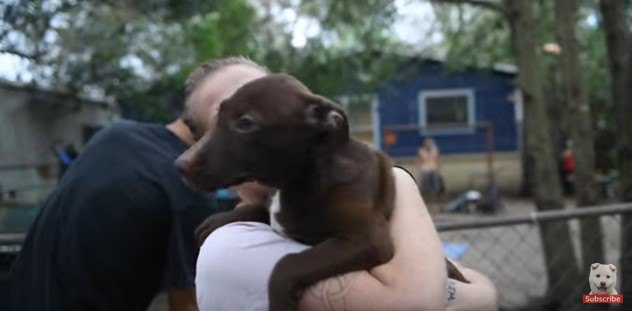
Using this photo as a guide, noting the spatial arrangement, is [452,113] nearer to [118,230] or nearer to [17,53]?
[17,53]

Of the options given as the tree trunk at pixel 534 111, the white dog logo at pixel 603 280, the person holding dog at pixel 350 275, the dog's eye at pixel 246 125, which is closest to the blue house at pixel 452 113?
the tree trunk at pixel 534 111

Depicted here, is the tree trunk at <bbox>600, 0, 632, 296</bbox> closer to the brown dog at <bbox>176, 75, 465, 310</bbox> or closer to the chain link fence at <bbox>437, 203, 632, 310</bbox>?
the chain link fence at <bbox>437, 203, 632, 310</bbox>

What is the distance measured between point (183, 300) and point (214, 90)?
0.77m

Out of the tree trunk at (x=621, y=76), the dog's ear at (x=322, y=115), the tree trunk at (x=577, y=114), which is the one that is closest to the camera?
the dog's ear at (x=322, y=115)

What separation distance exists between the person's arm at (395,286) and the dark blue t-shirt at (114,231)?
1.02 m

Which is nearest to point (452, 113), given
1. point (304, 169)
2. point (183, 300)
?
point (183, 300)

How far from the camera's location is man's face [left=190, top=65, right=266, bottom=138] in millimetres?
2150

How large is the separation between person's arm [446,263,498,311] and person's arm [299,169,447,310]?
0.12 metres

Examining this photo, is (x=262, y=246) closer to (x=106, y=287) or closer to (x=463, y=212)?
(x=106, y=287)

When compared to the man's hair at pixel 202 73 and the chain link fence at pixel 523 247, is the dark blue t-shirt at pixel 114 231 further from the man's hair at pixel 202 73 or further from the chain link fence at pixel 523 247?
the chain link fence at pixel 523 247

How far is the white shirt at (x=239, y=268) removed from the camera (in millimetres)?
1552

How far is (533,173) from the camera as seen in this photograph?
6.87 meters

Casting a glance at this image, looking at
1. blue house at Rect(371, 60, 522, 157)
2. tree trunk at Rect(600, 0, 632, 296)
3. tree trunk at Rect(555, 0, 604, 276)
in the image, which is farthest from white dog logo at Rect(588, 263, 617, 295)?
blue house at Rect(371, 60, 522, 157)

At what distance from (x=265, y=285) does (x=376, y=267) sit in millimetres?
236
